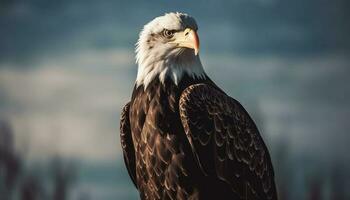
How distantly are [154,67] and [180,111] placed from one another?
301 mm

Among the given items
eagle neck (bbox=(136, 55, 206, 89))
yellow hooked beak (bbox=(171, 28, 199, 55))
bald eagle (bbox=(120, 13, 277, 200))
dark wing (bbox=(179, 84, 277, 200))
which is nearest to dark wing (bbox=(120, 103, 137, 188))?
bald eagle (bbox=(120, 13, 277, 200))

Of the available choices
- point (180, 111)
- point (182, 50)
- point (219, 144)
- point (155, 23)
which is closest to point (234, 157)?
point (219, 144)

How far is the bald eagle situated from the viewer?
2.97 meters

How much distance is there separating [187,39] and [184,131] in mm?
458

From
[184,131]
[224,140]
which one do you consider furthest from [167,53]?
[224,140]

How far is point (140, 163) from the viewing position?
3.06 metres

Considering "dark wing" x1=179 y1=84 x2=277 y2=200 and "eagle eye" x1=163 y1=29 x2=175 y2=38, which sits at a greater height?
"eagle eye" x1=163 y1=29 x2=175 y2=38

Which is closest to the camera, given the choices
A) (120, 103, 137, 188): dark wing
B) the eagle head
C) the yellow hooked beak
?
the yellow hooked beak

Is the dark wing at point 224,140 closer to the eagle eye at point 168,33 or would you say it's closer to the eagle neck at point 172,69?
the eagle neck at point 172,69

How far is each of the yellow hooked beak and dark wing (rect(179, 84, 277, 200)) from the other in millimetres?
225

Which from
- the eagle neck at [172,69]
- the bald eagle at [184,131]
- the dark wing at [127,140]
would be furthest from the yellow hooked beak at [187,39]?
the dark wing at [127,140]

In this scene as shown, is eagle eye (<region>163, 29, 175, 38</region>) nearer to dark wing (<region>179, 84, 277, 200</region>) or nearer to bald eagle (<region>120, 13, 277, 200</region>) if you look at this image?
bald eagle (<region>120, 13, 277, 200</region>)

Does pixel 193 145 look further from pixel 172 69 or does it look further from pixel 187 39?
pixel 187 39

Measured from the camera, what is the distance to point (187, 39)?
3010mm
